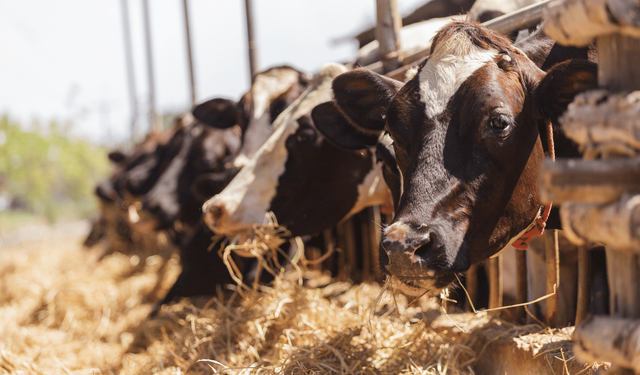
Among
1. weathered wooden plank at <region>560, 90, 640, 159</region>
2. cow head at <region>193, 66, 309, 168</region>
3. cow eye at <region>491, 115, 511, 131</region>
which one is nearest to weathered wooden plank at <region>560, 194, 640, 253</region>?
weathered wooden plank at <region>560, 90, 640, 159</region>

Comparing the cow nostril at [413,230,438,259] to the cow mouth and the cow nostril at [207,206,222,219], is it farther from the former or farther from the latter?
the cow nostril at [207,206,222,219]

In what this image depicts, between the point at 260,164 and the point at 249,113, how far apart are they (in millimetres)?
728

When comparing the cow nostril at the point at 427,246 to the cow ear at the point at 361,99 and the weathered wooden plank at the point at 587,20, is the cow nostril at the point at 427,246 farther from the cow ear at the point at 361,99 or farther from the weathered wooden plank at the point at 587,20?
the cow ear at the point at 361,99

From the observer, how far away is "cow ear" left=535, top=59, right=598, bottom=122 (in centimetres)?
158

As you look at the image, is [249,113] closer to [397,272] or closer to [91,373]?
[91,373]

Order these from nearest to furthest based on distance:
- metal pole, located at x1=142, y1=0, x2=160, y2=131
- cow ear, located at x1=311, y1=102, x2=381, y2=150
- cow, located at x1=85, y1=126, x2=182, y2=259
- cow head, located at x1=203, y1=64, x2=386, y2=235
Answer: cow ear, located at x1=311, y1=102, x2=381, y2=150 < cow head, located at x1=203, y1=64, x2=386, y2=235 < cow, located at x1=85, y1=126, x2=182, y2=259 < metal pole, located at x1=142, y1=0, x2=160, y2=131

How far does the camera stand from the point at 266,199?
2961mm

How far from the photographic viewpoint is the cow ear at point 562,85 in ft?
5.17

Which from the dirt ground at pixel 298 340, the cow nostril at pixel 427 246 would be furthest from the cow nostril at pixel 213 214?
the cow nostril at pixel 427 246

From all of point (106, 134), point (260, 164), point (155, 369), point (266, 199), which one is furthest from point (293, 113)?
point (106, 134)

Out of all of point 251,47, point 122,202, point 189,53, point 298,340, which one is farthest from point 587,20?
point 122,202

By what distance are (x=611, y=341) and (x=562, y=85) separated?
0.86 meters

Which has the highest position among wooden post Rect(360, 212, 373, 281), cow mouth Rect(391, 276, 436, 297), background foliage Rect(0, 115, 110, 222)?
cow mouth Rect(391, 276, 436, 297)

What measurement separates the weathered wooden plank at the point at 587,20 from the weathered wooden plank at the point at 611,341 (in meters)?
0.62
